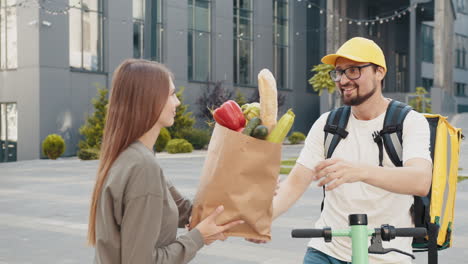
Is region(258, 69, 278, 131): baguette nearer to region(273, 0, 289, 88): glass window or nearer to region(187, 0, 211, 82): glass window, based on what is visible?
region(187, 0, 211, 82): glass window

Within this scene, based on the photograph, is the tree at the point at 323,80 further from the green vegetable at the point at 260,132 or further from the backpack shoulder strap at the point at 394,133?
the green vegetable at the point at 260,132

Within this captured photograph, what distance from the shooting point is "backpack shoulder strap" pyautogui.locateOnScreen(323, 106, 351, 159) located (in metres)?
3.38

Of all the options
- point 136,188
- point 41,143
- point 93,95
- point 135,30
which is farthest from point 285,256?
point 135,30

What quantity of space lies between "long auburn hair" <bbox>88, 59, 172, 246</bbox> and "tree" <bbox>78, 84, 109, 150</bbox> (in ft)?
90.3

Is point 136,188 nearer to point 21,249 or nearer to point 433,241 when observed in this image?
point 433,241

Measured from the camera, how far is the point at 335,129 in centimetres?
340

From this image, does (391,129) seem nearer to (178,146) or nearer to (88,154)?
(88,154)

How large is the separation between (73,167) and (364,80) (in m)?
21.3

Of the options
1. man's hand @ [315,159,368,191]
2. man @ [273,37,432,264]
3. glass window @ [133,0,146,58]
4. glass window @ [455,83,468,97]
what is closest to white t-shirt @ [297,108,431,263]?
man @ [273,37,432,264]

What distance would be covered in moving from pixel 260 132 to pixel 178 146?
28.8 meters

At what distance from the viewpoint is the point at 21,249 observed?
339 inches

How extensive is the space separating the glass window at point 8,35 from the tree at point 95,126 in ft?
14.2

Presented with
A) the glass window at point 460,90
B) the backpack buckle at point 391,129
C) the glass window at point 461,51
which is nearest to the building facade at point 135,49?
the backpack buckle at point 391,129

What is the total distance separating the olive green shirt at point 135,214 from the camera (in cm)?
232
